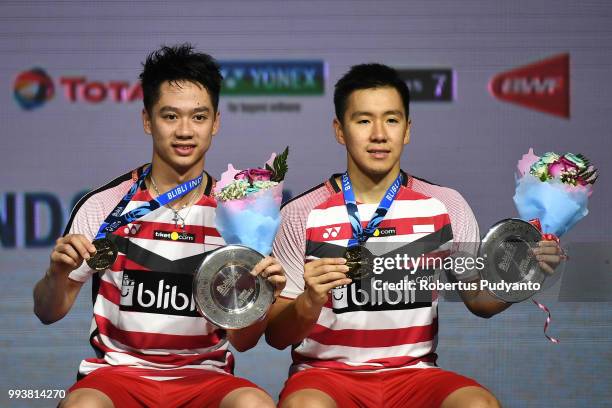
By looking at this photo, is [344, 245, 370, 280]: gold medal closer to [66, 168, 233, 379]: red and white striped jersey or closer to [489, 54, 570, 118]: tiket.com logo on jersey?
[66, 168, 233, 379]: red and white striped jersey

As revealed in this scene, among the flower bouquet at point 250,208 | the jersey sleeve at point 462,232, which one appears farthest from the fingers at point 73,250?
the jersey sleeve at point 462,232

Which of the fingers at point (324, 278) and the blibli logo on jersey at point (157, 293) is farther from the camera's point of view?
the blibli logo on jersey at point (157, 293)

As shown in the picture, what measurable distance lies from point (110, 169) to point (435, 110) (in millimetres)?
1762

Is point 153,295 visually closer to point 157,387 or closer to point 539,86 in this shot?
point 157,387

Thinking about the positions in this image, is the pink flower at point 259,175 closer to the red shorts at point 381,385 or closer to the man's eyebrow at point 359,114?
the man's eyebrow at point 359,114

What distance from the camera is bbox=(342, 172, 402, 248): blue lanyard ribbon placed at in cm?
381

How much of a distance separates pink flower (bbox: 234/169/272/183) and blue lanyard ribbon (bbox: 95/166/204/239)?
0.30 meters

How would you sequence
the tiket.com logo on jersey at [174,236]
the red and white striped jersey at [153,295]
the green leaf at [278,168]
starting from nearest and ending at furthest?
the green leaf at [278,168]
the red and white striped jersey at [153,295]
the tiket.com logo on jersey at [174,236]

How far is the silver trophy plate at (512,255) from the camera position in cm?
369

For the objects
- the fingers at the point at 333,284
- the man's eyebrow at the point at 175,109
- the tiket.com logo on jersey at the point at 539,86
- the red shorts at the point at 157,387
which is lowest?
the red shorts at the point at 157,387

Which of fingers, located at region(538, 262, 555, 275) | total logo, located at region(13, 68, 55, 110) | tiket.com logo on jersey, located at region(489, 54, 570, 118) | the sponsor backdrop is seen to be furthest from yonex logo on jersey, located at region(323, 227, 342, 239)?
total logo, located at region(13, 68, 55, 110)

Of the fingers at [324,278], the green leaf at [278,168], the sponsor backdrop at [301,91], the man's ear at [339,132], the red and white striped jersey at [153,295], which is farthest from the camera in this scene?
the sponsor backdrop at [301,91]

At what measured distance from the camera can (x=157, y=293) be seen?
3801 mm

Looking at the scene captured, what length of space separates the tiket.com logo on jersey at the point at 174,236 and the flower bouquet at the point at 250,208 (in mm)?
269
